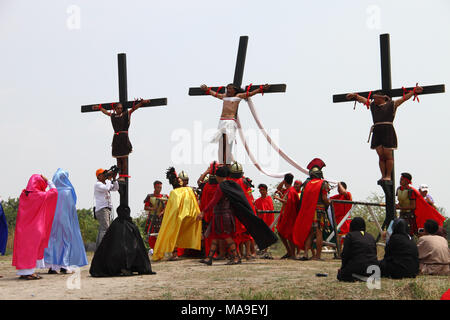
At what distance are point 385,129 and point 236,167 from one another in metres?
3.11

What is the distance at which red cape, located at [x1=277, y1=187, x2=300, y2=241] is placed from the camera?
44.0ft

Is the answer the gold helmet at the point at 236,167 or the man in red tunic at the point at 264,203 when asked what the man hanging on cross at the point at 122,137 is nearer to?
the gold helmet at the point at 236,167

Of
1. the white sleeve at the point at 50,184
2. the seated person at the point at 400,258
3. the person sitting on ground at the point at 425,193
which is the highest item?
the white sleeve at the point at 50,184

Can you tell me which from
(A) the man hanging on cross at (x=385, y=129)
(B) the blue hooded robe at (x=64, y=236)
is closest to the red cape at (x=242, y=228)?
(A) the man hanging on cross at (x=385, y=129)

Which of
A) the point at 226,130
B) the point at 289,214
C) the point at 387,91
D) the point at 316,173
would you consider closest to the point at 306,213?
the point at 289,214

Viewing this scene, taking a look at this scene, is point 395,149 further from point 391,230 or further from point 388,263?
point 388,263

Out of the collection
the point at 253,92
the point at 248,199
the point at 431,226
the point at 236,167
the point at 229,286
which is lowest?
the point at 229,286

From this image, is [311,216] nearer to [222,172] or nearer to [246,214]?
[246,214]

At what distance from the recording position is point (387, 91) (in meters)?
12.1

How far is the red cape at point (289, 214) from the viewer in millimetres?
13398

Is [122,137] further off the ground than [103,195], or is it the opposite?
[122,137]

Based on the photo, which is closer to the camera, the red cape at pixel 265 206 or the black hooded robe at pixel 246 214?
the black hooded robe at pixel 246 214

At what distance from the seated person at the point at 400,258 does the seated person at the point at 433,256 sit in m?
0.83

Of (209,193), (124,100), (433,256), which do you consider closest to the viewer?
(433,256)
